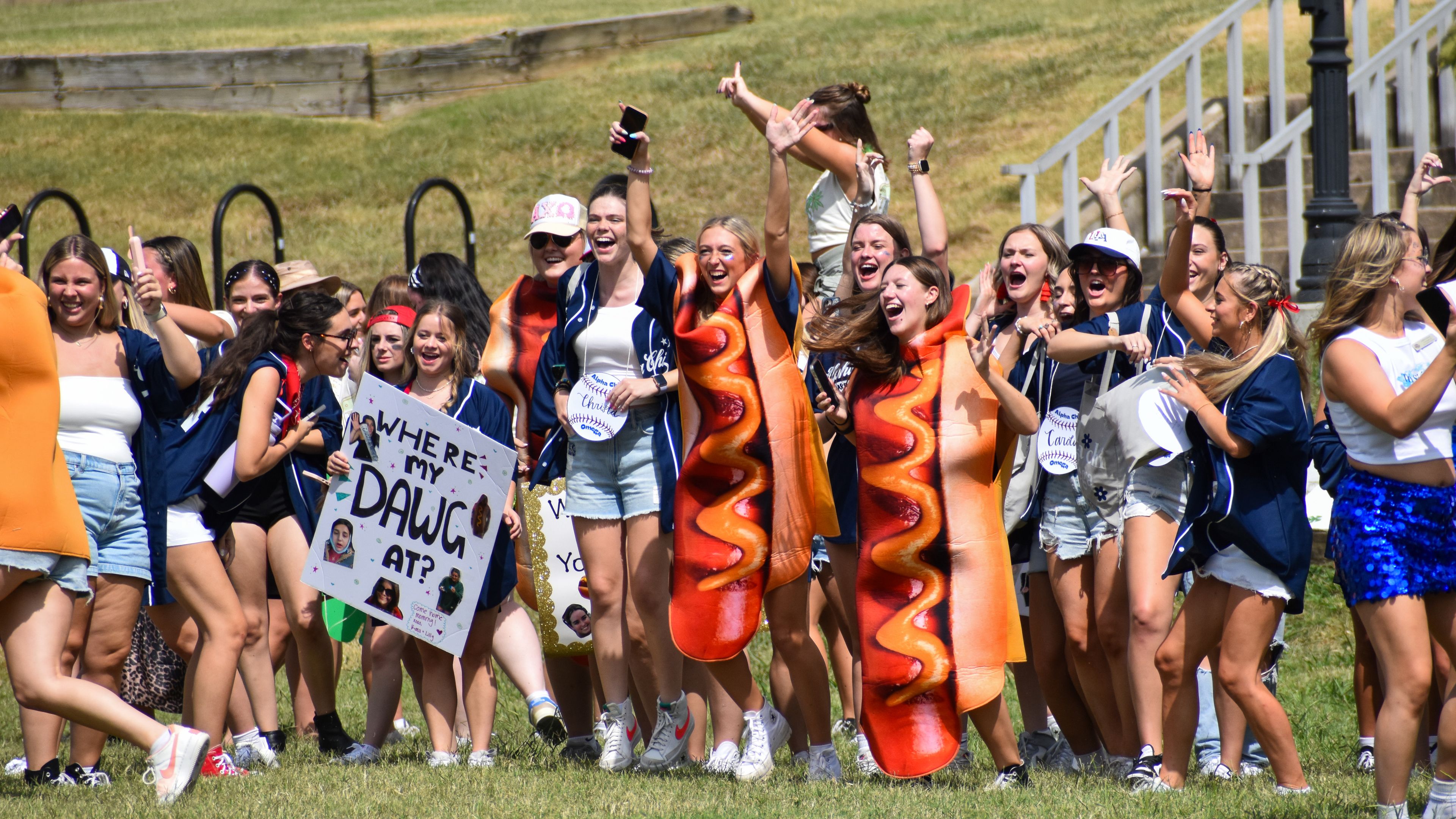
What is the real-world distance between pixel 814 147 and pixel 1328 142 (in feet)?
13.6

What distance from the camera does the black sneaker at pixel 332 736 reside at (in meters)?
6.68

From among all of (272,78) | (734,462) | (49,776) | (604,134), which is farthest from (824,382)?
(272,78)

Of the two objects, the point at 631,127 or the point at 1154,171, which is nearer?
the point at 631,127

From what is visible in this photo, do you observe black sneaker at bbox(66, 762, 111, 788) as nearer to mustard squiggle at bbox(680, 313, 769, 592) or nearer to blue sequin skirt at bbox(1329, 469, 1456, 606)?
mustard squiggle at bbox(680, 313, 769, 592)

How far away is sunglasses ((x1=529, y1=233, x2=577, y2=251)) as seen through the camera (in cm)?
691

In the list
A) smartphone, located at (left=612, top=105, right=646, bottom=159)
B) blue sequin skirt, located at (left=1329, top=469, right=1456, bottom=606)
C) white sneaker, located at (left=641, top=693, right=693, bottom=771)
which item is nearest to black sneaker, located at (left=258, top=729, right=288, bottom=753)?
white sneaker, located at (left=641, top=693, right=693, bottom=771)

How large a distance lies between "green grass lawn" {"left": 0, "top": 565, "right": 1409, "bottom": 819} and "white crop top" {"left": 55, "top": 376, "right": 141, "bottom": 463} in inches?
49.0

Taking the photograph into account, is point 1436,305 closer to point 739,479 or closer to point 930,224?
point 930,224

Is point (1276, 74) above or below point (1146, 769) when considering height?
above

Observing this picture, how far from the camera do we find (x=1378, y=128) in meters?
10.2

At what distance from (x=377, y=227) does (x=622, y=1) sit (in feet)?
48.4

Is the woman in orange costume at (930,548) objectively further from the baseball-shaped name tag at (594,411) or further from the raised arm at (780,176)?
the baseball-shaped name tag at (594,411)

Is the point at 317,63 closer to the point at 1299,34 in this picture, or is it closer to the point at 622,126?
the point at 1299,34

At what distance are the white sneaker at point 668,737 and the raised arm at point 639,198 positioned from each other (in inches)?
66.8
